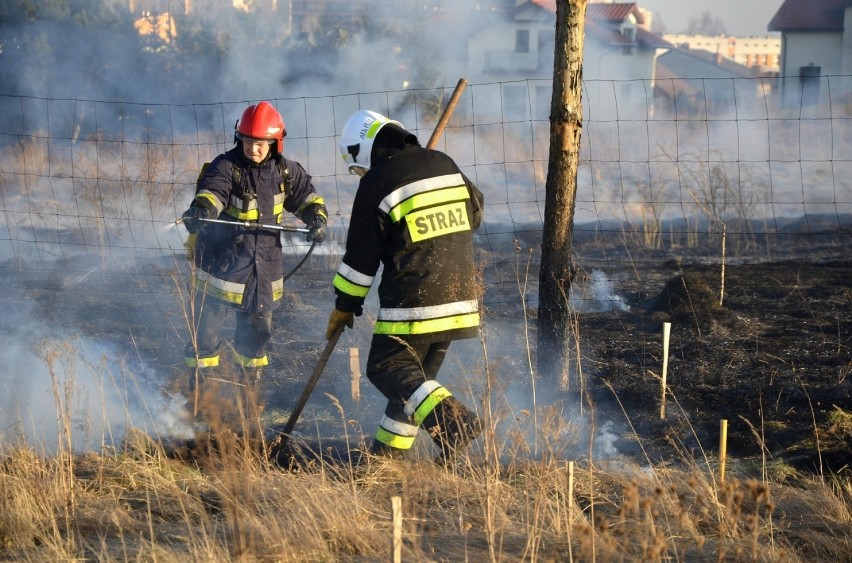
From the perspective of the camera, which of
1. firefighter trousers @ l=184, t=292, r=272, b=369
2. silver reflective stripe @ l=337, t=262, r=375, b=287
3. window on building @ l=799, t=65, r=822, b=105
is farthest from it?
window on building @ l=799, t=65, r=822, b=105

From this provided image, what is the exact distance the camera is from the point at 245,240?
225 inches

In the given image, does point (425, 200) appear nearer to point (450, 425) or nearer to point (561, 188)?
point (450, 425)

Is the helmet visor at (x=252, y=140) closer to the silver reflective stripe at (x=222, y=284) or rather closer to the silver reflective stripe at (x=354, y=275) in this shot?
the silver reflective stripe at (x=222, y=284)

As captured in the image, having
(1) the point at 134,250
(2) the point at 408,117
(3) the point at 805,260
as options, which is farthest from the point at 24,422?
(2) the point at 408,117

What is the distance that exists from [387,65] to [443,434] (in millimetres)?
19955

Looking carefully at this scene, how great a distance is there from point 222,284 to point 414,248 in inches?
66.2

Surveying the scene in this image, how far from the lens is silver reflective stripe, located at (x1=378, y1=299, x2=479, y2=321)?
446 cm

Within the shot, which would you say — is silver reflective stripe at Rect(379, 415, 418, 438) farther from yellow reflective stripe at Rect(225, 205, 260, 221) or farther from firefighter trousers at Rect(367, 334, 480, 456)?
yellow reflective stripe at Rect(225, 205, 260, 221)

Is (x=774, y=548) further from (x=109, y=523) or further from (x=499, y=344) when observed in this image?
(x=499, y=344)

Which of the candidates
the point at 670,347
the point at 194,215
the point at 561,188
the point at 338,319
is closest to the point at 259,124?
the point at 194,215

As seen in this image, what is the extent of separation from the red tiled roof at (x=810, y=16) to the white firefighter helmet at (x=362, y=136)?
126ft

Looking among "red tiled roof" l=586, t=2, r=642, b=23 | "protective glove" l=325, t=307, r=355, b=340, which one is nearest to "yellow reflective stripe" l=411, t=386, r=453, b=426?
"protective glove" l=325, t=307, r=355, b=340

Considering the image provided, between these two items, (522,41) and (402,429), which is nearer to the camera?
(402,429)

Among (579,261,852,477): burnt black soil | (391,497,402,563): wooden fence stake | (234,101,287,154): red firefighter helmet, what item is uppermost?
(234,101,287,154): red firefighter helmet
